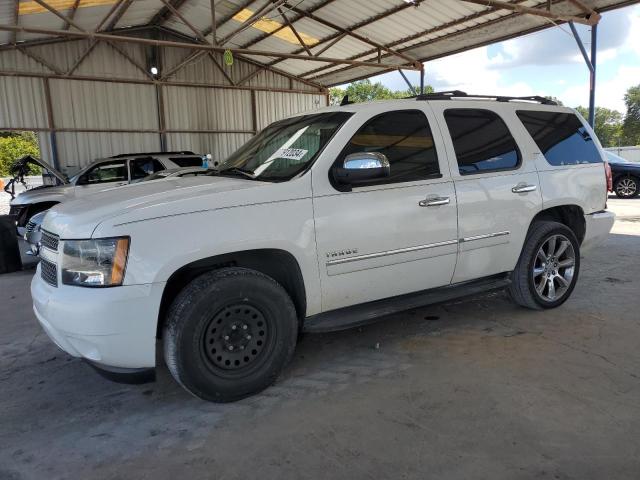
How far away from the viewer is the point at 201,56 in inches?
679

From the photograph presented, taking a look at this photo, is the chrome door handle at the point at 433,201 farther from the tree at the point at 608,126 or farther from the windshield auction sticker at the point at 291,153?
the tree at the point at 608,126

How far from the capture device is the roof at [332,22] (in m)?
11.0

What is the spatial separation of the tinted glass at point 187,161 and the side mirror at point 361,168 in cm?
837

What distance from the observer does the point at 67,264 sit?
279 centimetres

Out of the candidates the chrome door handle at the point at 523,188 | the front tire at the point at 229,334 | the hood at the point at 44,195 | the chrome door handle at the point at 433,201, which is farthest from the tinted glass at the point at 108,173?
the chrome door handle at the point at 523,188

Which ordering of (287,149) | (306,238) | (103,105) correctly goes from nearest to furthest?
(306,238)
(287,149)
(103,105)

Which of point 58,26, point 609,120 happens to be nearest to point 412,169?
point 58,26

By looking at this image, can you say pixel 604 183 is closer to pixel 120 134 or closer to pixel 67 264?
pixel 67 264

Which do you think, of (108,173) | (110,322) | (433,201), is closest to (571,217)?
(433,201)

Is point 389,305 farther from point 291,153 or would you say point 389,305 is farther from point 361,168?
point 291,153

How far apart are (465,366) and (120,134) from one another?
1633 cm

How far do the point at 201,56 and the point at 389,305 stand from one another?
1604 centimetres

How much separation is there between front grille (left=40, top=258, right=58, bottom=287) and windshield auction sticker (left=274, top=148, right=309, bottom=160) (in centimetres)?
164

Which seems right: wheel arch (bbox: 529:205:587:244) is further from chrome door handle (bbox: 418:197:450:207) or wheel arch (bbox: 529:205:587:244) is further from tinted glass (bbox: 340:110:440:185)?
tinted glass (bbox: 340:110:440:185)
